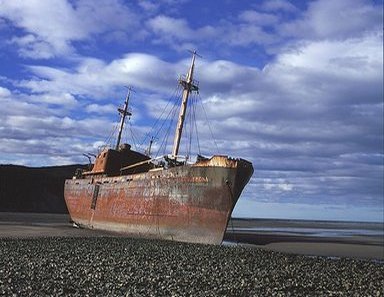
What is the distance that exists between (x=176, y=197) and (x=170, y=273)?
11242 mm

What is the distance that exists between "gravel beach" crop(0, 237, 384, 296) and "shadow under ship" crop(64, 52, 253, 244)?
4.11 meters

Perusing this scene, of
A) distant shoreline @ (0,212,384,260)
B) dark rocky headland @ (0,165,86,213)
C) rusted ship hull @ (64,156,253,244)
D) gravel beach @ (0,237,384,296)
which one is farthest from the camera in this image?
dark rocky headland @ (0,165,86,213)

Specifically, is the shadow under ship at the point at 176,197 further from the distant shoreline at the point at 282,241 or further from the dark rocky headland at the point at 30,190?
the dark rocky headland at the point at 30,190

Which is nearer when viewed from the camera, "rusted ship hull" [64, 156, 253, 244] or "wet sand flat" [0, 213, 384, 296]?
"wet sand flat" [0, 213, 384, 296]

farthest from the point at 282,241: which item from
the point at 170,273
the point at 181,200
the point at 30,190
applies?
the point at 30,190

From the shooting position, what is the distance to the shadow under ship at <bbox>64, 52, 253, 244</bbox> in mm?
21594

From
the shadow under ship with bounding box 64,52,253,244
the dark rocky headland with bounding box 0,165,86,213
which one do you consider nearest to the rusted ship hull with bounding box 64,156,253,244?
the shadow under ship with bounding box 64,52,253,244

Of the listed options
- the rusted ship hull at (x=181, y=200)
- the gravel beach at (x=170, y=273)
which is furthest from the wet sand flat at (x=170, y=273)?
the rusted ship hull at (x=181, y=200)

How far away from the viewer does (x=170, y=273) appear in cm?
1226

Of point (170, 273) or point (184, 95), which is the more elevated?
point (184, 95)

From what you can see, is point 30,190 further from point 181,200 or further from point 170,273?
point 170,273

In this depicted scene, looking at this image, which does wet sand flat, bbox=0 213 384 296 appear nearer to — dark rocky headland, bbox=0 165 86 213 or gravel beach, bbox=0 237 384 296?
gravel beach, bbox=0 237 384 296

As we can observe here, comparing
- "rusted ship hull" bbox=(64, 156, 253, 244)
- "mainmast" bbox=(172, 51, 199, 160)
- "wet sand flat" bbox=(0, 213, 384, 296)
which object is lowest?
"wet sand flat" bbox=(0, 213, 384, 296)

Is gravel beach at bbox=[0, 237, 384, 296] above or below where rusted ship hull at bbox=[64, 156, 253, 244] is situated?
Answer: below
